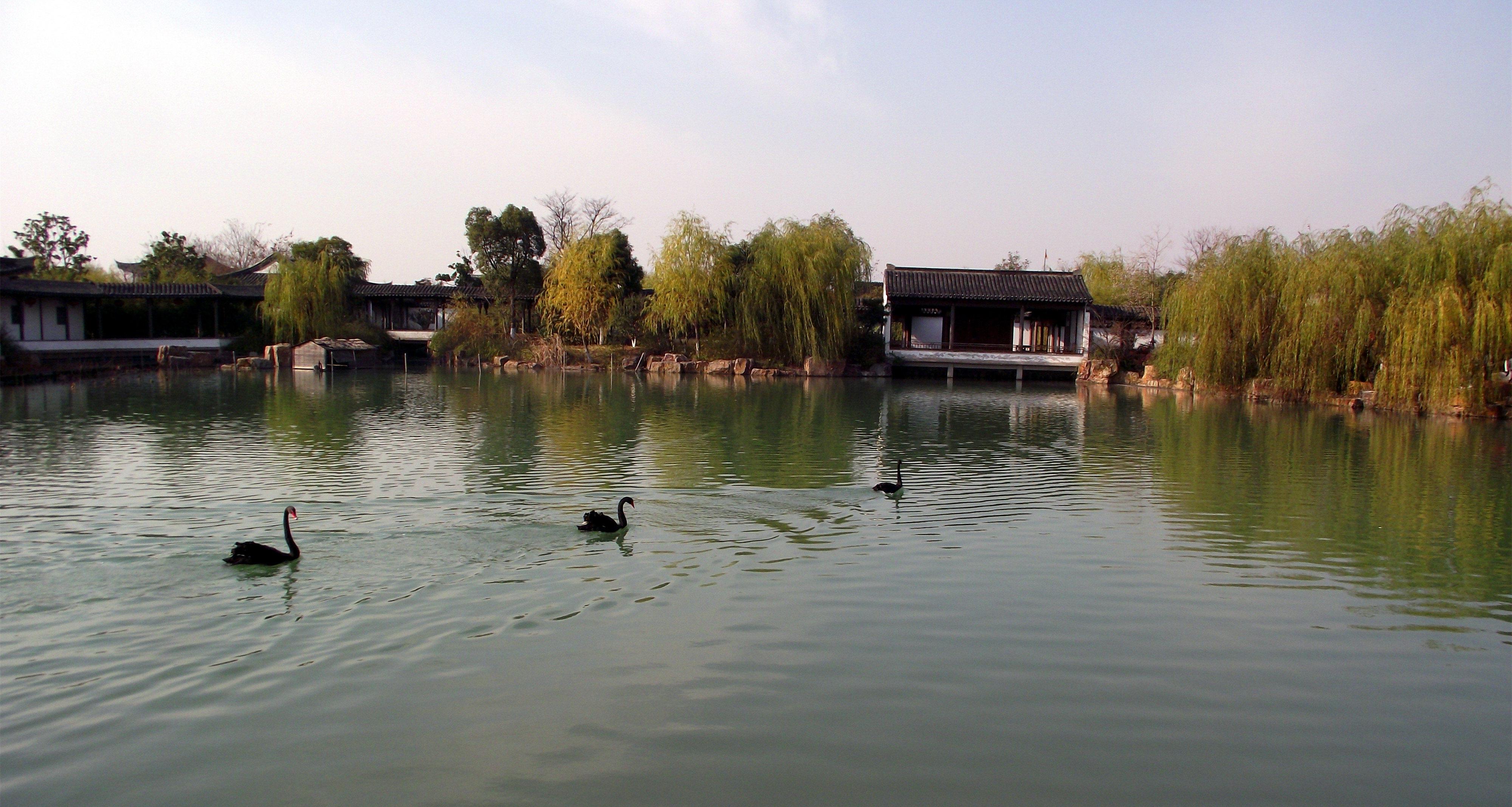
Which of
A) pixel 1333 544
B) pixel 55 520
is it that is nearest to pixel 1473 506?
pixel 1333 544

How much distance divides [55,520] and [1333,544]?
11472 millimetres

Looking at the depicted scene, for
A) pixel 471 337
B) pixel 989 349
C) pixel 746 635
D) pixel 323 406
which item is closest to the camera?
pixel 746 635

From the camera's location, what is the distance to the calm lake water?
13.7ft

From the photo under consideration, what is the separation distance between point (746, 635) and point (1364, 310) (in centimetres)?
2174

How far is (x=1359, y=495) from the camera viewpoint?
11.2 m

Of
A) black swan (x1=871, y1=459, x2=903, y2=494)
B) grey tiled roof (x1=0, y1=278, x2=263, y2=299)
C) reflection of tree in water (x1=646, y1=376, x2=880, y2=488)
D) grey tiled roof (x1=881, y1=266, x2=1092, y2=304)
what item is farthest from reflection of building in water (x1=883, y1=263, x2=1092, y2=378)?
grey tiled roof (x1=0, y1=278, x2=263, y2=299)

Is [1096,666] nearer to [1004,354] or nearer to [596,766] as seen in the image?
[596,766]

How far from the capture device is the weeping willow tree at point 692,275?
3634cm

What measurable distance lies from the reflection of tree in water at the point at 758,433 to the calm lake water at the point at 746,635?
199 mm

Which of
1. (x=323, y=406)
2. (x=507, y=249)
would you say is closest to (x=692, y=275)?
(x=507, y=249)

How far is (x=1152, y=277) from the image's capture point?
39906 millimetres

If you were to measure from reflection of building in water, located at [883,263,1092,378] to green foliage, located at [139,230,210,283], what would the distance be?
100 feet

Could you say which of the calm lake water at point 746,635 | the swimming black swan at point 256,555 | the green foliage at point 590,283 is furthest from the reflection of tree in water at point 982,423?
the green foliage at point 590,283

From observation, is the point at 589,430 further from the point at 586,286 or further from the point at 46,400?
the point at 586,286
